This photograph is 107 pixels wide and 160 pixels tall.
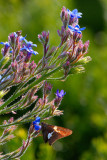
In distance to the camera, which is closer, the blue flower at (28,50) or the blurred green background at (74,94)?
the blue flower at (28,50)

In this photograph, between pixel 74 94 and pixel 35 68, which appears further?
pixel 74 94

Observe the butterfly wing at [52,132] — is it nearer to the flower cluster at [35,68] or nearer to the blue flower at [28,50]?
the flower cluster at [35,68]

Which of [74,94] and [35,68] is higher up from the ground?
[74,94]

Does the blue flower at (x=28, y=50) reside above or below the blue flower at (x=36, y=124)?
above

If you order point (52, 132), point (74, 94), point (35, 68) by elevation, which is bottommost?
point (52, 132)

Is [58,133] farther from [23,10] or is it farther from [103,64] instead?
[23,10]

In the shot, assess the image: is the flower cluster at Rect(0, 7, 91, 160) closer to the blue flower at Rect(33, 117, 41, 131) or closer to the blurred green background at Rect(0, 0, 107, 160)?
the blue flower at Rect(33, 117, 41, 131)

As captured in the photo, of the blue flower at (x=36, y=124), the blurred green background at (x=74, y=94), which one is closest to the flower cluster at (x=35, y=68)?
the blue flower at (x=36, y=124)

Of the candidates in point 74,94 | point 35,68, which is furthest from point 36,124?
point 74,94

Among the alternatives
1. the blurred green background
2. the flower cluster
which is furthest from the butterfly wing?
the blurred green background

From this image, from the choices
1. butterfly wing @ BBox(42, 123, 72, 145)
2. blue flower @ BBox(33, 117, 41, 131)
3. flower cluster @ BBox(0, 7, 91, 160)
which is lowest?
butterfly wing @ BBox(42, 123, 72, 145)

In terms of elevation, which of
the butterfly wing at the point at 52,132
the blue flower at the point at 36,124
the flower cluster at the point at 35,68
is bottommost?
the butterfly wing at the point at 52,132

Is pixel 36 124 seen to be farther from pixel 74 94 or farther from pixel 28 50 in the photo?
pixel 74 94
